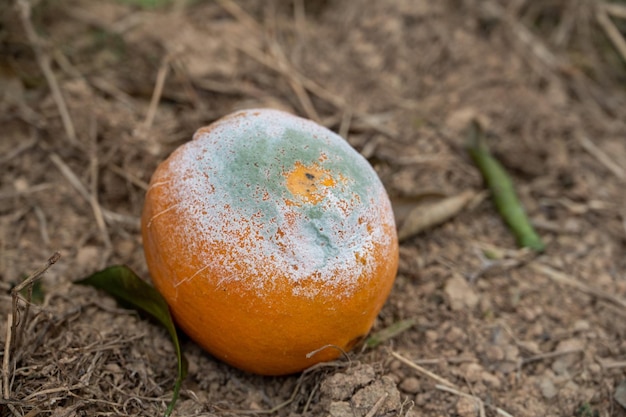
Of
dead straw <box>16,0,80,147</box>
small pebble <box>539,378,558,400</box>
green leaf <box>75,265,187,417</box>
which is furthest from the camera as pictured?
dead straw <box>16,0,80,147</box>

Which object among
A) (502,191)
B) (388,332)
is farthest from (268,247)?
(502,191)

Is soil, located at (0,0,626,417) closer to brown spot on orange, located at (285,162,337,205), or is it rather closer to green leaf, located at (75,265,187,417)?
green leaf, located at (75,265,187,417)

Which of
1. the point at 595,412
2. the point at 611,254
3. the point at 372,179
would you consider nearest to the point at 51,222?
the point at 372,179

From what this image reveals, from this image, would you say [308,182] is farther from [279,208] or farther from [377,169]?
[377,169]

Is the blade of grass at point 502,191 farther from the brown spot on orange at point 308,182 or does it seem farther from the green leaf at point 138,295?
the green leaf at point 138,295

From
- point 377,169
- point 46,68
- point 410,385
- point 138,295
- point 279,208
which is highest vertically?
point 279,208

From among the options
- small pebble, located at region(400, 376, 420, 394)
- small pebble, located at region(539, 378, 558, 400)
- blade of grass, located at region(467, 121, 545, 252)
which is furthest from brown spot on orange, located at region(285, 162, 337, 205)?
blade of grass, located at region(467, 121, 545, 252)

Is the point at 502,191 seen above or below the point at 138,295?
below
